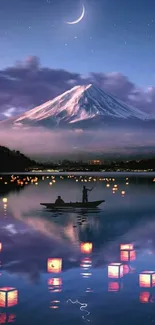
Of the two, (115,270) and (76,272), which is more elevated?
(115,270)

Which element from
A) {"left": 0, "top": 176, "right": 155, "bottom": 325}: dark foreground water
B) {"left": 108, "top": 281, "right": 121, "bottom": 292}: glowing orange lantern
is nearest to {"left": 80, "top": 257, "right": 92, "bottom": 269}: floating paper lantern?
{"left": 0, "top": 176, "right": 155, "bottom": 325}: dark foreground water

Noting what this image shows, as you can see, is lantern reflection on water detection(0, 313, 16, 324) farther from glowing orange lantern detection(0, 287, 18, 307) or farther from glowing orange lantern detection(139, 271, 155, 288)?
glowing orange lantern detection(139, 271, 155, 288)

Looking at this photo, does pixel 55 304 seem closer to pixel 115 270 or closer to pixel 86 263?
pixel 115 270

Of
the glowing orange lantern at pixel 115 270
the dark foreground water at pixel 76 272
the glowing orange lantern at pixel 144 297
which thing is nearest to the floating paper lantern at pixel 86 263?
the dark foreground water at pixel 76 272

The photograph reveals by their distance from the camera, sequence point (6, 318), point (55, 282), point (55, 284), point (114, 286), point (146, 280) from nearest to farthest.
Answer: point (6, 318), point (146, 280), point (114, 286), point (55, 284), point (55, 282)

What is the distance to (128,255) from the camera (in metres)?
24.9

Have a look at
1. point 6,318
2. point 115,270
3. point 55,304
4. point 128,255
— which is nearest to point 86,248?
point 128,255

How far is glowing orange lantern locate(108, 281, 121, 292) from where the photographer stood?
17545mm

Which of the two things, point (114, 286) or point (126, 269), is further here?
point (126, 269)

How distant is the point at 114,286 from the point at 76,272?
3359 millimetres

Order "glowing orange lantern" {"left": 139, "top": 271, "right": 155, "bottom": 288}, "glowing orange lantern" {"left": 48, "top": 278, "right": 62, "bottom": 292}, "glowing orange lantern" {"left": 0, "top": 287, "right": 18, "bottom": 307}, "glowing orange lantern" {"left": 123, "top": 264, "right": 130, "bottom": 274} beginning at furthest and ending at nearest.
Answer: "glowing orange lantern" {"left": 123, "top": 264, "right": 130, "bottom": 274} → "glowing orange lantern" {"left": 48, "top": 278, "right": 62, "bottom": 292} → "glowing orange lantern" {"left": 139, "top": 271, "right": 155, "bottom": 288} → "glowing orange lantern" {"left": 0, "top": 287, "right": 18, "bottom": 307}

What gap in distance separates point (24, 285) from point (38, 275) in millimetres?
1514

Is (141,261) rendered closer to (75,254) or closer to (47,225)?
Result: (75,254)

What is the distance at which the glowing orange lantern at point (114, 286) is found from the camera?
17.5m
